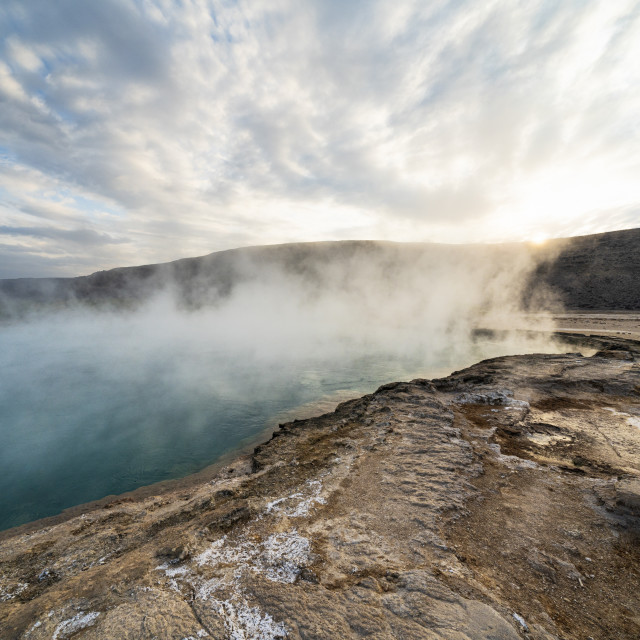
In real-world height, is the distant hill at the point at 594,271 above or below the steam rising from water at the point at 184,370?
above

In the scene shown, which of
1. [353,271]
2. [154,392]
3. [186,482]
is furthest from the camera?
[353,271]

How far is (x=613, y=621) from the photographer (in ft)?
6.97

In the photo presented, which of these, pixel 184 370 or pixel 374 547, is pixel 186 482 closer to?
pixel 374 547

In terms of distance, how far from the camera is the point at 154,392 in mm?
10023

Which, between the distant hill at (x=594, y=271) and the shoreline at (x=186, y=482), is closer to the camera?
the shoreline at (x=186, y=482)

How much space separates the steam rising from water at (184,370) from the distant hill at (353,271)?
578 cm

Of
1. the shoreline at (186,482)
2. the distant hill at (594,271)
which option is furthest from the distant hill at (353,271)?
the shoreline at (186,482)

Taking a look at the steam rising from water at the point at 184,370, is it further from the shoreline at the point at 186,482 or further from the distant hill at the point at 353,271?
the distant hill at the point at 353,271

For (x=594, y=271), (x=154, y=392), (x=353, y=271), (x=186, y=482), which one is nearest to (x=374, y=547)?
(x=186, y=482)

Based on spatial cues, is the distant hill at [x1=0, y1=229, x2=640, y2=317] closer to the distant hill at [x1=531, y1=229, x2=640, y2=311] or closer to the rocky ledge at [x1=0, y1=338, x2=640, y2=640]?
the distant hill at [x1=531, y1=229, x2=640, y2=311]

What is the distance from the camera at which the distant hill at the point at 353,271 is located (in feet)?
97.5

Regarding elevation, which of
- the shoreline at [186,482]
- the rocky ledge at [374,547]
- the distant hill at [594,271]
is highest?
the distant hill at [594,271]

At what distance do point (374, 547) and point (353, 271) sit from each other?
40109 millimetres

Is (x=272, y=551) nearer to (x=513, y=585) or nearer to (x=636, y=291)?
(x=513, y=585)
